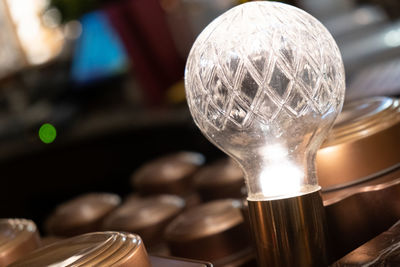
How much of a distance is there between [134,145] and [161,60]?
354 mm

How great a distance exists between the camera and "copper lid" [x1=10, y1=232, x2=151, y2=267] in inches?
15.7

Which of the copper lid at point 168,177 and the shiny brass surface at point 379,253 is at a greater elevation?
the shiny brass surface at point 379,253

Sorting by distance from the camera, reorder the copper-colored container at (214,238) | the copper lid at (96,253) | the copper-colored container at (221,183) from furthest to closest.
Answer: the copper-colored container at (221,183) → the copper-colored container at (214,238) → the copper lid at (96,253)

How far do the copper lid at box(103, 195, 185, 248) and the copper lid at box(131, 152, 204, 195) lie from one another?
0.11 metres

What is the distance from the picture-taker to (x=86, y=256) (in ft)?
1.32

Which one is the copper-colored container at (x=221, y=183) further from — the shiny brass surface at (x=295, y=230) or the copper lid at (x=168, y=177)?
the shiny brass surface at (x=295, y=230)

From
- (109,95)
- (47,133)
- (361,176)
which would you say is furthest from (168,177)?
(109,95)

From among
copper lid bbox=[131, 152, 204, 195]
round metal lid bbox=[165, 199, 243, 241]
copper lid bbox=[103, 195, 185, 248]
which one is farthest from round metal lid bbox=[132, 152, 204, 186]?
round metal lid bbox=[165, 199, 243, 241]

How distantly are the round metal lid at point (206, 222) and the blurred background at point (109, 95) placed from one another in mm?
1057

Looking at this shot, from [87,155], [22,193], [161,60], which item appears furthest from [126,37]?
[22,193]

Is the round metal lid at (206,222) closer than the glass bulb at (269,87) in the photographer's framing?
No

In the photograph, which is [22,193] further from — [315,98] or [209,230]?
[315,98]

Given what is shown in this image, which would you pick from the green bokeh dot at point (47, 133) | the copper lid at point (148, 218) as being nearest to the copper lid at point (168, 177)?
the copper lid at point (148, 218)

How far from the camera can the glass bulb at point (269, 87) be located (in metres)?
0.41
